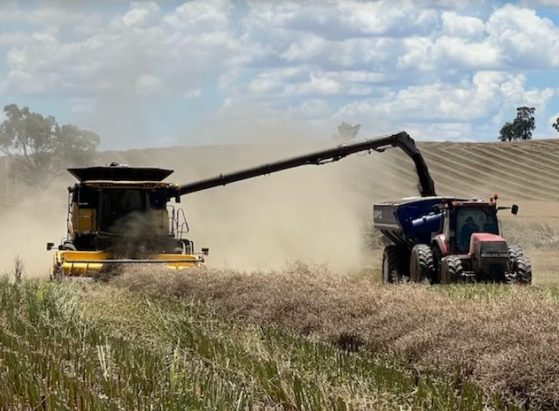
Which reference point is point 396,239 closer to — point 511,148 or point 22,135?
point 511,148

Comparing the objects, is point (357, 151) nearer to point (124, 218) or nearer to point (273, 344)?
point (124, 218)

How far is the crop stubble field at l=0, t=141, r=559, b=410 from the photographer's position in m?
6.54

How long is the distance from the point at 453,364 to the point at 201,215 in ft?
84.9

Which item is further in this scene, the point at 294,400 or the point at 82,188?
the point at 82,188

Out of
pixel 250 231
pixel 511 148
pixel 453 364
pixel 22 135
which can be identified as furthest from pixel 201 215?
pixel 22 135

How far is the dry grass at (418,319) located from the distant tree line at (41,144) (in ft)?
184

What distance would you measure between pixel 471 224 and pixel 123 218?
6.94m

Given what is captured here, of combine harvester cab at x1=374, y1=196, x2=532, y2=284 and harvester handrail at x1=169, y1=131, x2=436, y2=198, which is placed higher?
harvester handrail at x1=169, y1=131, x2=436, y2=198

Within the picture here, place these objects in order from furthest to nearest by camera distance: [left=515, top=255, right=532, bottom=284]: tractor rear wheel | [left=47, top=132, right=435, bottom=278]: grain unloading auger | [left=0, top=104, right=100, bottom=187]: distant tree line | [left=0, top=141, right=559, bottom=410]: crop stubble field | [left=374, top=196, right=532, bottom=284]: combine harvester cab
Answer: [left=0, top=104, right=100, bottom=187]: distant tree line
[left=47, top=132, right=435, bottom=278]: grain unloading auger
[left=515, top=255, right=532, bottom=284]: tractor rear wheel
[left=374, top=196, right=532, bottom=284]: combine harvester cab
[left=0, top=141, right=559, bottom=410]: crop stubble field

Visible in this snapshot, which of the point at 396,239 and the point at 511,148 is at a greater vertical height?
the point at 511,148

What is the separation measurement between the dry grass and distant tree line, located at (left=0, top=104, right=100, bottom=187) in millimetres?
56007

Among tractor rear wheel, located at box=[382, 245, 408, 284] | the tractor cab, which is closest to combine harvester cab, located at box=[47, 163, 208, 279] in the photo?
tractor rear wheel, located at box=[382, 245, 408, 284]

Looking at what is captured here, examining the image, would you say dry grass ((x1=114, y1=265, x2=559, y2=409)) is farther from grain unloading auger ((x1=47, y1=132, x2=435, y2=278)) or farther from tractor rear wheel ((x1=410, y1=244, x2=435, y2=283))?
grain unloading auger ((x1=47, y1=132, x2=435, y2=278))

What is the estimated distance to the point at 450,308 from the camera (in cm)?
999
